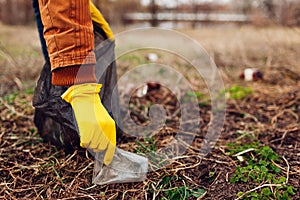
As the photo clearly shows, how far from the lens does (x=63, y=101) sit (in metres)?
1.38

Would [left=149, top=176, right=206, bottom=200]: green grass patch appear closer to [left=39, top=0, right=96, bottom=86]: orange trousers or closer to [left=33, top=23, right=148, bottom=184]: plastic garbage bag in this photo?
[left=33, top=23, right=148, bottom=184]: plastic garbage bag

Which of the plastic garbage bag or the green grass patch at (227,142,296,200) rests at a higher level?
the plastic garbage bag

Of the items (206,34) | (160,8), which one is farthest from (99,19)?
(160,8)

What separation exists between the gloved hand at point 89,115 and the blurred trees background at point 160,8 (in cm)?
317

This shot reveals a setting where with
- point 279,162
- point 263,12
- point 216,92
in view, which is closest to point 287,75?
point 216,92

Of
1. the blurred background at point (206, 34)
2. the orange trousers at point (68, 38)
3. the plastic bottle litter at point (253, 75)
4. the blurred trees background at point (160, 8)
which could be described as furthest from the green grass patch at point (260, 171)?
the blurred trees background at point (160, 8)

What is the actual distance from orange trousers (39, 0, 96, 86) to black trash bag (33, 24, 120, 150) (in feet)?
0.59

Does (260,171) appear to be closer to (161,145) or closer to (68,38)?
(161,145)

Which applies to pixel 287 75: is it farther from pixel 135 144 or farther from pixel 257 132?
pixel 135 144

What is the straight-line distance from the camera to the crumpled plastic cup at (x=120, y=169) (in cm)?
132

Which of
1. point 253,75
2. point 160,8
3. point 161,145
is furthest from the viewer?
point 160,8

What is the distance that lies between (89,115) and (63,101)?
19 cm

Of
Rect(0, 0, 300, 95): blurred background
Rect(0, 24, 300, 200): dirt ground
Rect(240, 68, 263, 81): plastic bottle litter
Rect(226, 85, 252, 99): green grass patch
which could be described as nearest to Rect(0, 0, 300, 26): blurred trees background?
Rect(0, 0, 300, 95): blurred background

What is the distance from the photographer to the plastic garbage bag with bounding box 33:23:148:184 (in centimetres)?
133
